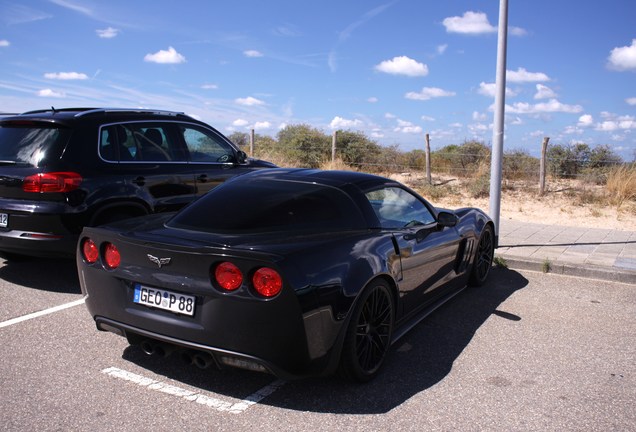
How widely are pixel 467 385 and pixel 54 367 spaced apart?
277cm

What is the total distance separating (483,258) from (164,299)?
406cm

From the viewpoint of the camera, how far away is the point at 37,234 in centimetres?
527

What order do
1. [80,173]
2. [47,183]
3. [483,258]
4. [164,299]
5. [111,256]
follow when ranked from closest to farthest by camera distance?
1. [164,299]
2. [111,256]
3. [47,183]
4. [80,173]
5. [483,258]

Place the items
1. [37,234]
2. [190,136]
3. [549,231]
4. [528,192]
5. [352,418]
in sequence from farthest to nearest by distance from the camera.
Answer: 1. [528,192]
2. [549,231]
3. [190,136]
4. [37,234]
5. [352,418]

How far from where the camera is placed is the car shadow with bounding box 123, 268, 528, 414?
3.46m

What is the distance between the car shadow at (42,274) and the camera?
5.78 metres

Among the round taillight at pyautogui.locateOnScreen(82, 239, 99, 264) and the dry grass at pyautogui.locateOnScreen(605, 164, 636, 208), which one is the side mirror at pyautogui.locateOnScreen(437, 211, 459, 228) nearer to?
the round taillight at pyautogui.locateOnScreen(82, 239, 99, 264)

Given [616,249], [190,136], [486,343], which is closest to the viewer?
[486,343]

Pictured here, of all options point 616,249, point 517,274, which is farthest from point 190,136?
point 616,249

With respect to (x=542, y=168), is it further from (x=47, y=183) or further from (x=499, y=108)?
(x=47, y=183)

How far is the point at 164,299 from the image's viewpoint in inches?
132

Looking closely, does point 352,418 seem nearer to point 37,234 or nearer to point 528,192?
point 37,234

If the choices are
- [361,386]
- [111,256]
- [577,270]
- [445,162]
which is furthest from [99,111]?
[445,162]

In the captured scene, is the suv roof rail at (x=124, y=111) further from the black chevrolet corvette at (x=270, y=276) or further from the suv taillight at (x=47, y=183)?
the black chevrolet corvette at (x=270, y=276)
